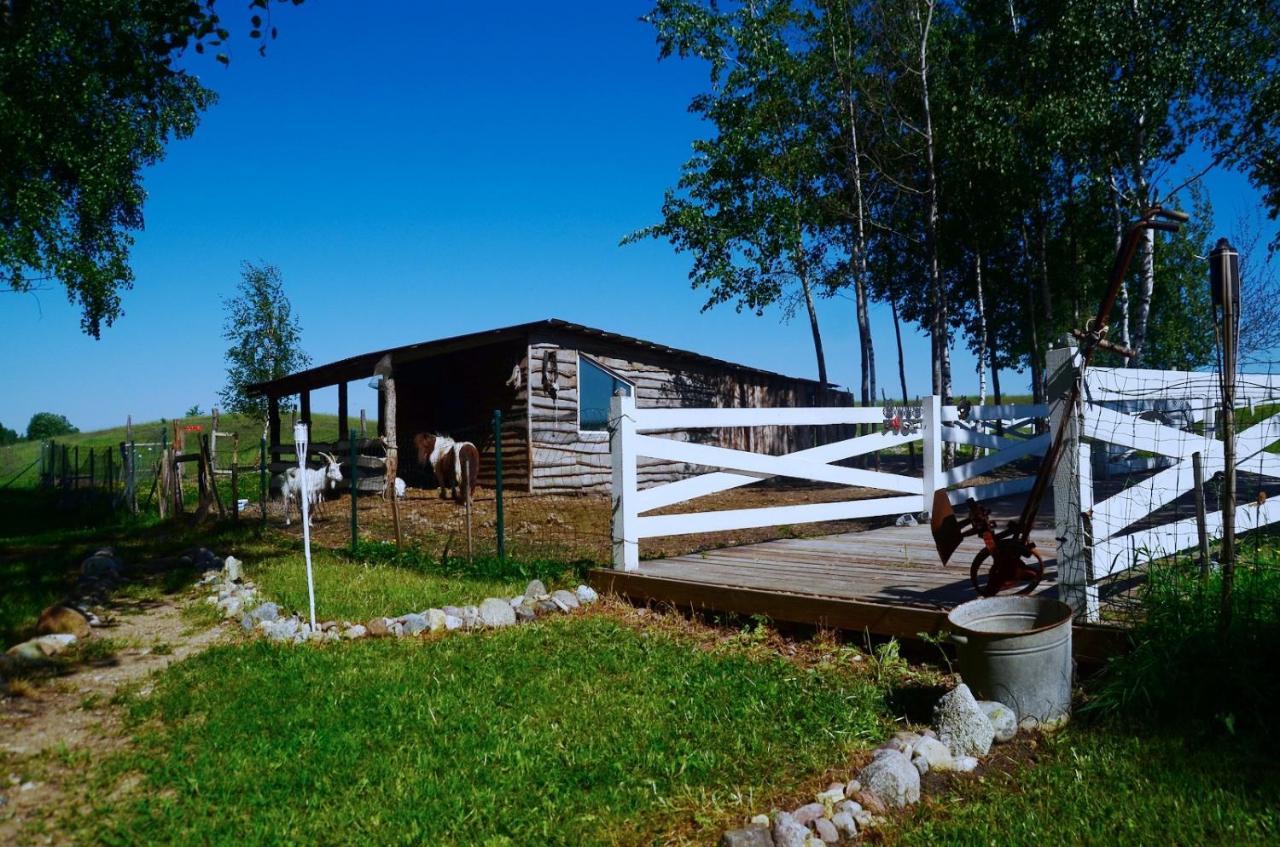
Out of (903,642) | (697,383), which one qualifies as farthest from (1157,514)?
(697,383)

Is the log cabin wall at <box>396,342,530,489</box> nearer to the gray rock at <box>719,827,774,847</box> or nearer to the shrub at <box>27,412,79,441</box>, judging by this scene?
the gray rock at <box>719,827,774,847</box>

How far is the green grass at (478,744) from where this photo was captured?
323 cm

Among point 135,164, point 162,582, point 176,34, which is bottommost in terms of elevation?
point 162,582

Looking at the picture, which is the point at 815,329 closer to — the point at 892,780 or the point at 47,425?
the point at 892,780

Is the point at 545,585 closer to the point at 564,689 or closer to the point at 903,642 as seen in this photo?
the point at 564,689

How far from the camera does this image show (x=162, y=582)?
9.02m

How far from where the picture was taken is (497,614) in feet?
20.8

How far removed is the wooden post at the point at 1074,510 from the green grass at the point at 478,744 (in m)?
1.29

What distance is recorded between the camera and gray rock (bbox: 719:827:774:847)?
287 centimetres

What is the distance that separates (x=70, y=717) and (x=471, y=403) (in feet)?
47.1

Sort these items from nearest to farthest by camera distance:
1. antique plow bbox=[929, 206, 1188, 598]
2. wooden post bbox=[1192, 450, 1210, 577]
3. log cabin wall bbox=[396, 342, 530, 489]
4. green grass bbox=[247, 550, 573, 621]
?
wooden post bbox=[1192, 450, 1210, 577] < antique plow bbox=[929, 206, 1188, 598] < green grass bbox=[247, 550, 573, 621] < log cabin wall bbox=[396, 342, 530, 489]

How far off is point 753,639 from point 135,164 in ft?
70.1

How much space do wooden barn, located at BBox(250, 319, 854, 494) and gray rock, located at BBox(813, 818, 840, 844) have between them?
37.5 feet

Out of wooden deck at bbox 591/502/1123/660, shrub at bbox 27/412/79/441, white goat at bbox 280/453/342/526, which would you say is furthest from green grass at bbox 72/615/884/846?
shrub at bbox 27/412/79/441
